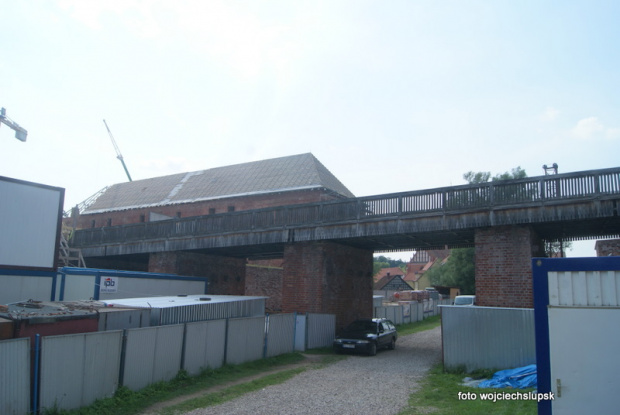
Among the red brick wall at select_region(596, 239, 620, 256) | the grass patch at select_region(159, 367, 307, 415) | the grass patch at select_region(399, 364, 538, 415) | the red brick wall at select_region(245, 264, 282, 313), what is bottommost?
the grass patch at select_region(159, 367, 307, 415)

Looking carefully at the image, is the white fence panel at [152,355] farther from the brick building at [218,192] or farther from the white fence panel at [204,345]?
the brick building at [218,192]

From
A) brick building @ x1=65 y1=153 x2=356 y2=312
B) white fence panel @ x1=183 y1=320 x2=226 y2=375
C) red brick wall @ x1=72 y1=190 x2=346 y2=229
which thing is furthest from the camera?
red brick wall @ x1=72 y1=190 x2=346 y2=229

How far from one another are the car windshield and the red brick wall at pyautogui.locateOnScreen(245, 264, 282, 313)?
44.1 feet

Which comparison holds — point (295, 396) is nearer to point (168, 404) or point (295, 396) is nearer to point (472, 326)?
point (168, 404)

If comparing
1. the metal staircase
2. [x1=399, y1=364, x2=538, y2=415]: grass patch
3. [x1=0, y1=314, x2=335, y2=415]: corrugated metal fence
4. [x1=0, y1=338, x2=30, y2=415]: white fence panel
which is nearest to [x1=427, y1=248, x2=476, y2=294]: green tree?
the metal staircase

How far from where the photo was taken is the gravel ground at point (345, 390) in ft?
31.1

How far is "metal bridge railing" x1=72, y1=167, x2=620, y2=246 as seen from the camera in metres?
13.7

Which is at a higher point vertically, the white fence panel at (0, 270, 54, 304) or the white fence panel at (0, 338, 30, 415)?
the white fence panel at (0, 270, 54, 304)

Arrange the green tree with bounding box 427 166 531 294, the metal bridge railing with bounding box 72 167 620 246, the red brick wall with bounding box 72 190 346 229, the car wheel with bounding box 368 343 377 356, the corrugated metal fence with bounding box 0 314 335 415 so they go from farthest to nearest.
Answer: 1. the green tree with bounding box 427 166 531 294
2. the red brick wall with bounding box 72 190 346 229
3. the car wheel with bounding box 368 343 377 356
4. the metal bridge railing with bounding box 72 167 620 246
5. the corrugated metal fence with bounding box 0 314 335 415

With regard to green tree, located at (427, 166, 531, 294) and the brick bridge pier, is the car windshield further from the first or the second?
green tree, located at (427, 166, 531, 294)

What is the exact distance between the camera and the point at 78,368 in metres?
9.30

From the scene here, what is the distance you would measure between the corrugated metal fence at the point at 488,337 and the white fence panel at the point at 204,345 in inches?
254

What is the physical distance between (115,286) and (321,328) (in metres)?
8.40

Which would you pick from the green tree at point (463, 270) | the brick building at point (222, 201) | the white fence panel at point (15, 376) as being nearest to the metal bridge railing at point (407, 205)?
the brick building at point (222, 201)
